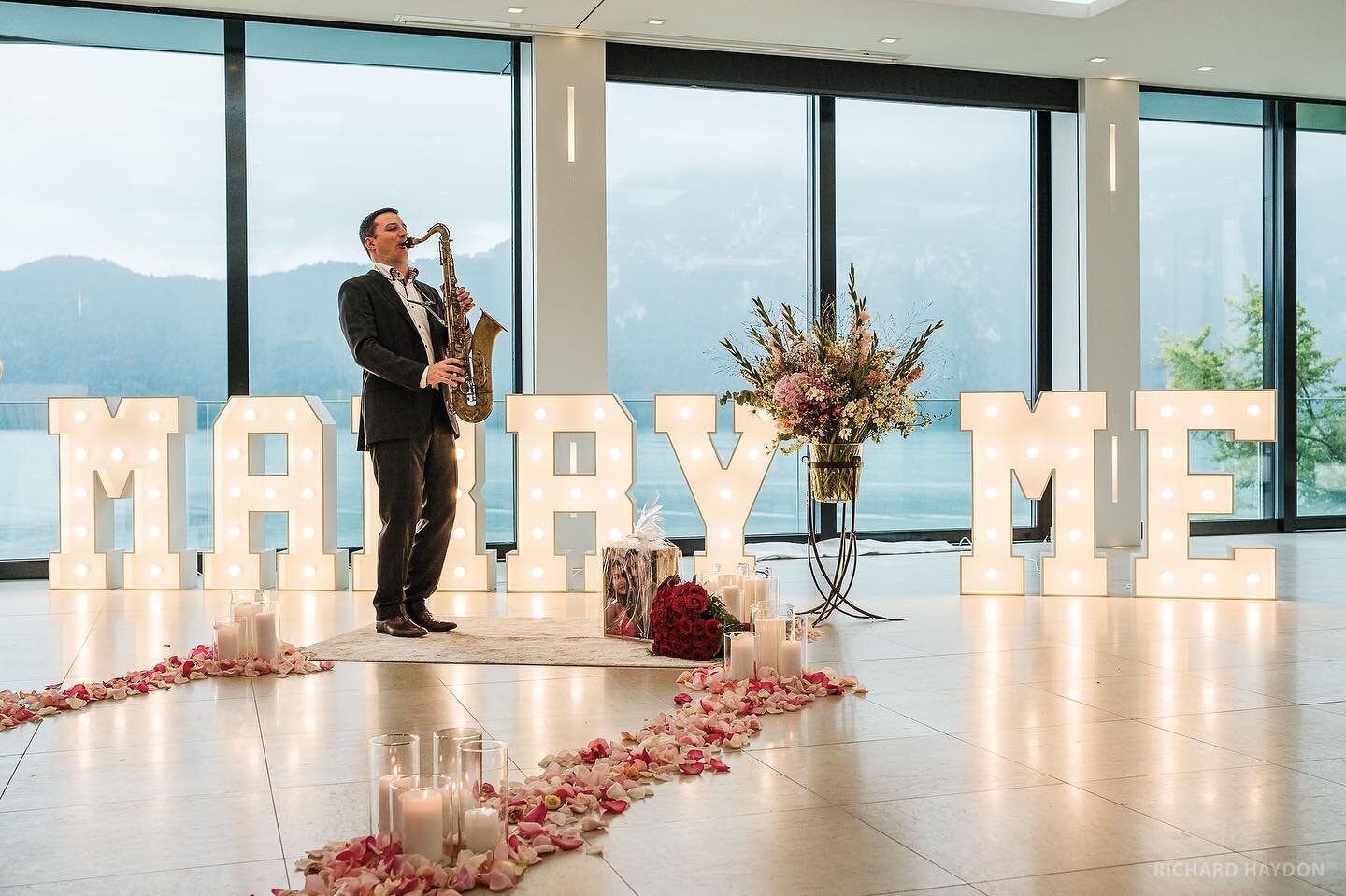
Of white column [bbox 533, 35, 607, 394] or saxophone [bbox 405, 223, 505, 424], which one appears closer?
saxophone [bbox 405, 223, 505, 424]

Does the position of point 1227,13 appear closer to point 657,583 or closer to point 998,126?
point 998,126

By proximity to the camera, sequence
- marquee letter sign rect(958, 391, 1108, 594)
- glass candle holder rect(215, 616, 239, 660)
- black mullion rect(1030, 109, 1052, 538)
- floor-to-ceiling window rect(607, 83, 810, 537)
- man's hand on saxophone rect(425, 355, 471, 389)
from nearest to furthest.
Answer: glass candle holder rect(215, 616, 239, 660)
man's hand on saxophone rect(425, 355, 471, 389)
marquee letter sign rect(958, 391, 1108, 594)
floor-to-ceiling window rect(607, 83, 810, 537)
black mullion rect(1030, 109, 1052, 538)

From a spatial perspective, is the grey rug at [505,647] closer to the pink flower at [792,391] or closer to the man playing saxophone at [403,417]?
the man playing saxophone at [403,417]

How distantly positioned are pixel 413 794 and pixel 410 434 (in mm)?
3036

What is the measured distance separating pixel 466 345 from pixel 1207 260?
6.73 meters

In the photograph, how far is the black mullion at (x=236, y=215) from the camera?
25.0 ft

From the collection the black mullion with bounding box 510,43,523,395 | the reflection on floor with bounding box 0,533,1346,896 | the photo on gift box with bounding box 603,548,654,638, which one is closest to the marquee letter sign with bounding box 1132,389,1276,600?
the reflection on floor with bounding box 0,533,1346,896

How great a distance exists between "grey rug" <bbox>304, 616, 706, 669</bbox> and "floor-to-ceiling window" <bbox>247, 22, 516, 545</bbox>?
269 cm

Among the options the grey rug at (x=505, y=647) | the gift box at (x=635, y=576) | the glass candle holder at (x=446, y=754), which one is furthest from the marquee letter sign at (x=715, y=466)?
the glass candle holder at (x=446, y=754)

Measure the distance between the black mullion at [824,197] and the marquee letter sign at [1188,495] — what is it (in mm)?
2766

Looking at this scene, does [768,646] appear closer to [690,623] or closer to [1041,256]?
[690,623]

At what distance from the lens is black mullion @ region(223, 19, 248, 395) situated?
7.61 metres

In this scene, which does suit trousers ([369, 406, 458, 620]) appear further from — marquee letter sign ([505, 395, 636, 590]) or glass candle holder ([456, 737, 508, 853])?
glass candle holder ([456, 737, 508, 853])

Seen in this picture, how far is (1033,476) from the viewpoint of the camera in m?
6.63
